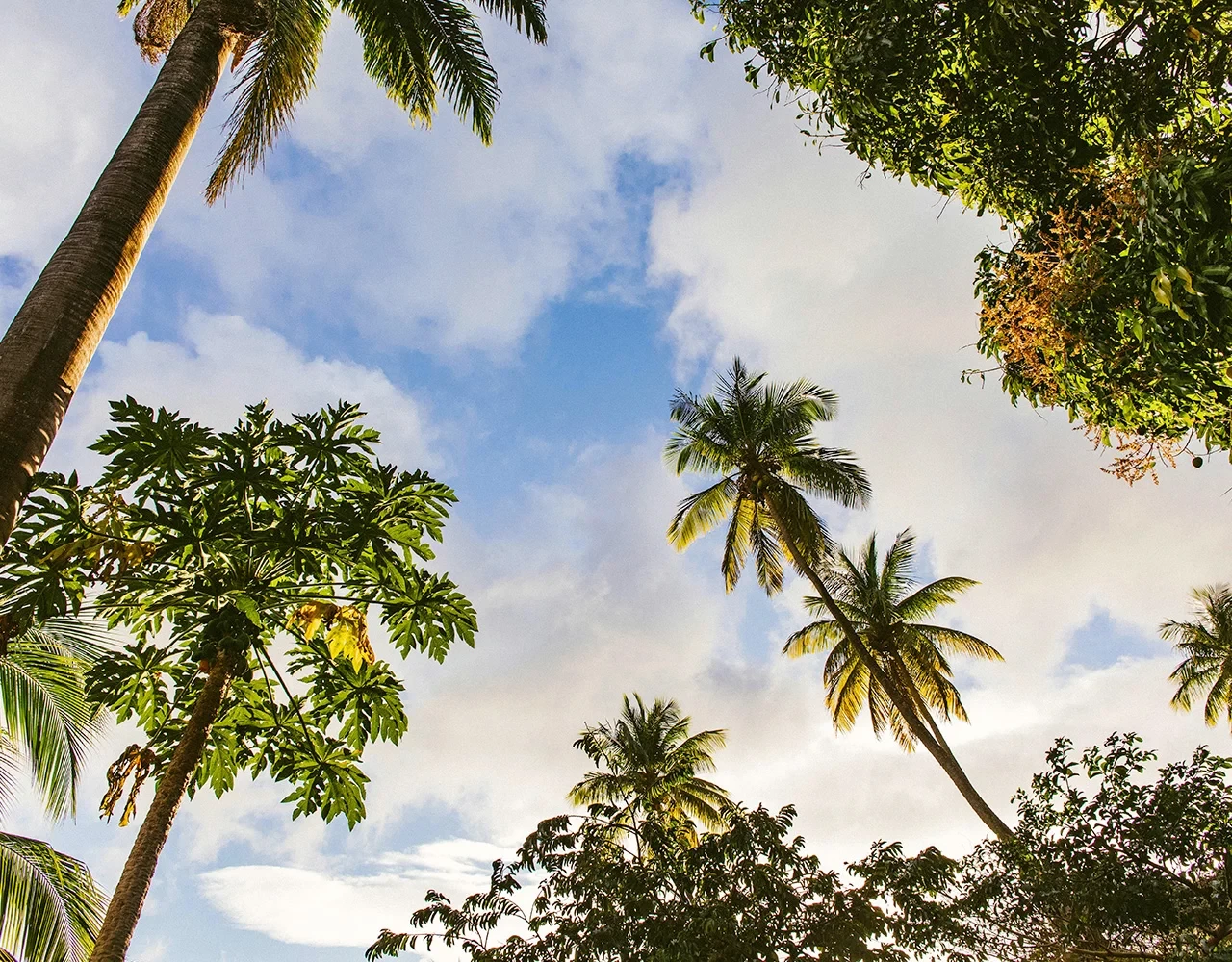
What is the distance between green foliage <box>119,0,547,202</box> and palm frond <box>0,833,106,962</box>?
25.9ft

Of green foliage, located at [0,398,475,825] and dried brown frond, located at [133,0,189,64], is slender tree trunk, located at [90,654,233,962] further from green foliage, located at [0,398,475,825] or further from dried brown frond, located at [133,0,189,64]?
dried brown frond, located at [133,0,189,64]

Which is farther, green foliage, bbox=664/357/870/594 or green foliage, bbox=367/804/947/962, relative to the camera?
green foliage, bbox=664/357/870/594

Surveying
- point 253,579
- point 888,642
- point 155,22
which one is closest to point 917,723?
point 888,642

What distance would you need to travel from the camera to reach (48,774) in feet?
29.1

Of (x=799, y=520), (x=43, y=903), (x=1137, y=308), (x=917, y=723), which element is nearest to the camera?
(x=1137, y=308)

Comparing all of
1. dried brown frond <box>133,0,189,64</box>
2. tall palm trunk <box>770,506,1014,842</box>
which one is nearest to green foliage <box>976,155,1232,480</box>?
dried brown frond <box>133,0,189,64</box>

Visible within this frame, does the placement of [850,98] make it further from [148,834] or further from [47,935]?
[47,935]

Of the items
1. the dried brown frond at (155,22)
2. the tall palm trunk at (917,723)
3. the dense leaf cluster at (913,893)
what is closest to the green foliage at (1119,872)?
the dense leaf cluster at (913,893)

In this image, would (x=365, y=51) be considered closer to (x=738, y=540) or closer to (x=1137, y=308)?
(x=1137, y=308)

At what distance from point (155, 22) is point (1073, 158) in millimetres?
9182

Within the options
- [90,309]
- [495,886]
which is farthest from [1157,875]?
[90,309]

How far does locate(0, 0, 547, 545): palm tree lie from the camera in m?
4.17

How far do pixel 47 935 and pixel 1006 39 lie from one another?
13.0 metres

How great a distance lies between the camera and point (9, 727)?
28.1 feet
